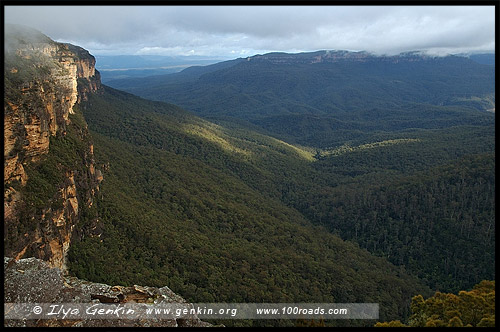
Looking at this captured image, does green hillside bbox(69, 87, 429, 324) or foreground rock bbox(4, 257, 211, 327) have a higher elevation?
foreground rock bbox(4, 257, 211, 327)

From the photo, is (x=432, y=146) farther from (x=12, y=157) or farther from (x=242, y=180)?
(x=12, y=157)

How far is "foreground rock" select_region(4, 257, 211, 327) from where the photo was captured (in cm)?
871

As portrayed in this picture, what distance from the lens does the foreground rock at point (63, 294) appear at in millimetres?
8711

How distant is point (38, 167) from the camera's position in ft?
56.1

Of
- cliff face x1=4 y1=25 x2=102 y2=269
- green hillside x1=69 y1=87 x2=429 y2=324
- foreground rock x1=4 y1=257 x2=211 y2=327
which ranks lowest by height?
green hillside x1=69 y1=87 x2=429 y2=324

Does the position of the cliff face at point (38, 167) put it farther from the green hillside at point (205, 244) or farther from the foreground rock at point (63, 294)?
the foreground rock at point (63, 294)

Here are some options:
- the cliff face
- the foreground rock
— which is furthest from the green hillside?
the foreground rock

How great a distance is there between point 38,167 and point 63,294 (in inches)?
395

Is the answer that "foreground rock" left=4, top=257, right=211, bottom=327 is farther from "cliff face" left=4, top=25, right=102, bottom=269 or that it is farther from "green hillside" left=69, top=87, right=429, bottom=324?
"green hillside" left=69, top=87, right=429, bottom=324

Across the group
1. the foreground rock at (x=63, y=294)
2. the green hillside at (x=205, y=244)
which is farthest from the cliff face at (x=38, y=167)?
the foreground rock at (x=63, y=294)

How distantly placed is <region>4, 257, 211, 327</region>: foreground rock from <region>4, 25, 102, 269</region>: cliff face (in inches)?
124

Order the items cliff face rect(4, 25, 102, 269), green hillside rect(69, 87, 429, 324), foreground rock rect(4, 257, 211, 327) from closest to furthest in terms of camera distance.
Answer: foreground rock rect(4, 257, 211, 327)
cliff face rect(4, 25, 102, 269)
green hillside rect(69, 87, 429, 324)

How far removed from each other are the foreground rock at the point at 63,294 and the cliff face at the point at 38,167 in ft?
10.4

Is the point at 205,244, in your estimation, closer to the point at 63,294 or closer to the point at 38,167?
the point at 38,167
